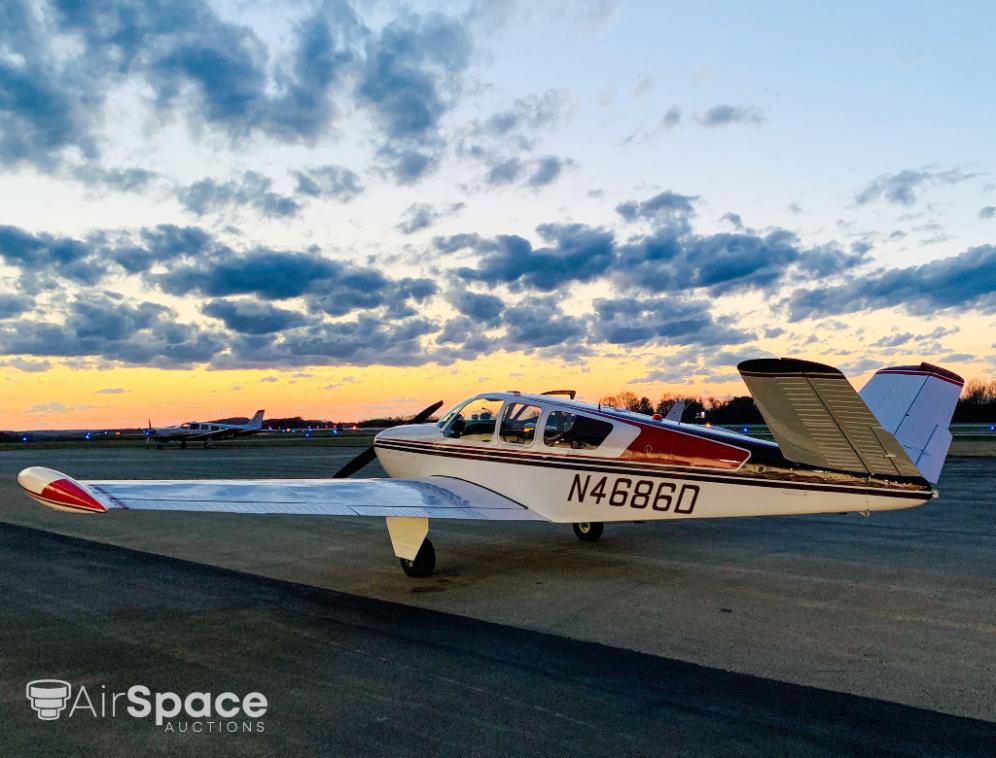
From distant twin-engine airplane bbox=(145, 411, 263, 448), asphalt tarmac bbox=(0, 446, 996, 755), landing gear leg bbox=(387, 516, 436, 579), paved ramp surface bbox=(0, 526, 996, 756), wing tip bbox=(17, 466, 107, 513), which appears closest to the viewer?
paved ramp surface bbox=(0, 526, 996, 756)

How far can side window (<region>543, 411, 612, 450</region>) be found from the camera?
8.89 meters

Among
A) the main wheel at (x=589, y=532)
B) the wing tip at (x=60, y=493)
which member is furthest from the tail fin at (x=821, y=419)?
the wing tip at (x=60, y=493)

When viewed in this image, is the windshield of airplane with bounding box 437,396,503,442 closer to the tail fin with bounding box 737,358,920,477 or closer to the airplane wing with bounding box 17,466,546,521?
the airplane wing with bounding box 17,466,546,521

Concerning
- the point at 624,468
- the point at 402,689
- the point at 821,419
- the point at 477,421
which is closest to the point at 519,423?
the point at 477,421

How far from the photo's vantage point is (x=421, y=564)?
28.9ft

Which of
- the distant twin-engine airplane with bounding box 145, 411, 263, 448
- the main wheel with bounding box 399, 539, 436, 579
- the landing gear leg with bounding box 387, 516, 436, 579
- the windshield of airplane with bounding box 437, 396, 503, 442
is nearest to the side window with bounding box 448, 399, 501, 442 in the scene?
the windshield of airplane with bounding box 437, 396, 503, 442

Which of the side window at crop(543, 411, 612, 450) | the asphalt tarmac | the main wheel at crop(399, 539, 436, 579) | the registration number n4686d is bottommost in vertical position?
the asphalt tarmac

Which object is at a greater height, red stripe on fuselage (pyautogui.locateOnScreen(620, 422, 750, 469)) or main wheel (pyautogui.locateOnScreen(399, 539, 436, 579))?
Result: red stripe on fuselage (pyautogui.locateOnScreen(620, 422, 750, 469))

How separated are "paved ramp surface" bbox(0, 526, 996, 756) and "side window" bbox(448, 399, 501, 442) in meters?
3.02

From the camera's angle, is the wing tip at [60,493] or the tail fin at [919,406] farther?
the tail fin at [919,406]

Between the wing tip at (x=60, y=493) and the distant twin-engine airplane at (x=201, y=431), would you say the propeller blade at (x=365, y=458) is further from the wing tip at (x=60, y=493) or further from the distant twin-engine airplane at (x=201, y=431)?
the distant twin-engine airplane at (x=201, y=431)

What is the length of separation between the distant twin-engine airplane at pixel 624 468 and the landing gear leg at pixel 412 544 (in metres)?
0.02

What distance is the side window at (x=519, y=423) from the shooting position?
31.0ft

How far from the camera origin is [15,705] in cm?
482
